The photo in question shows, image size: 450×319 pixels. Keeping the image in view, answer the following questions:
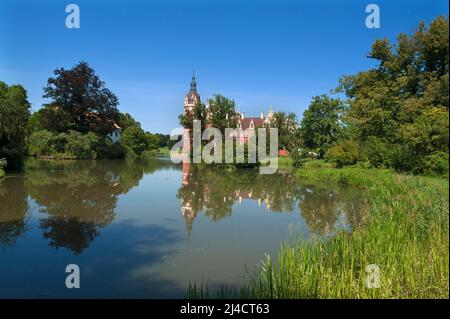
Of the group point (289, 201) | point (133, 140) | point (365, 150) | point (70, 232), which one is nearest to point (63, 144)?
Result: point (133, 140)

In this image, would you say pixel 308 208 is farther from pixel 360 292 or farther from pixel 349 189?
pixel 360 292

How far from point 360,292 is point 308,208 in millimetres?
9586

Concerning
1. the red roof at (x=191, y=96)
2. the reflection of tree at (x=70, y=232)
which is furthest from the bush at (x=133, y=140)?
the reflection of tree at (x=70, y=232)

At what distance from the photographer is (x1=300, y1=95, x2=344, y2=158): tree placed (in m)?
39.4

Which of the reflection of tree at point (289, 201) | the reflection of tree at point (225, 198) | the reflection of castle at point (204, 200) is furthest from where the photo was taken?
the reflection of tree at point (225, 198)

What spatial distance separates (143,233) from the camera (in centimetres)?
910

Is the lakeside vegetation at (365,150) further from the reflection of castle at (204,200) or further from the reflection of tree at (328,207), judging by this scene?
the reflection of castle at (204,200)

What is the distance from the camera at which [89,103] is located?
41.6m

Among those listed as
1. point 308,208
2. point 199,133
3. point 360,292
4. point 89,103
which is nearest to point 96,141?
point 89,103

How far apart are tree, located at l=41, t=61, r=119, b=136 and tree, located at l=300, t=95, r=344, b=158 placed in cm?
2596

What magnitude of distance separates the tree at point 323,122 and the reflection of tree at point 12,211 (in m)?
31.7

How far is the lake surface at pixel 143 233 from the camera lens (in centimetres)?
582

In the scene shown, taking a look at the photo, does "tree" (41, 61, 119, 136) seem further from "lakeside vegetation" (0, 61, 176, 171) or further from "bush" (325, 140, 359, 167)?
"bush" (325, 140, 359, 167)

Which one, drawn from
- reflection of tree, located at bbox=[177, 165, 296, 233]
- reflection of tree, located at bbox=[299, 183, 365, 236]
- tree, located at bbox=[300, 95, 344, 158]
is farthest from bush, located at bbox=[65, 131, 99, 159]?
reflection of tree, located at bbox=[299, 183, 365, 236]
